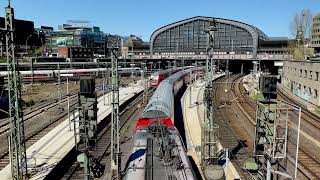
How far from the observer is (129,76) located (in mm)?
123312

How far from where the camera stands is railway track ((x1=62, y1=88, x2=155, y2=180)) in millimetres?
25628

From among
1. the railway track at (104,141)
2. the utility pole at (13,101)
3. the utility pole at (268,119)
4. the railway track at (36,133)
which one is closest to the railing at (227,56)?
the railway track at (104,141)

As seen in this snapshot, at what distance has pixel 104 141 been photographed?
3531 cm

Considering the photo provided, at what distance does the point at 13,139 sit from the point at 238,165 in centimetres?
1703

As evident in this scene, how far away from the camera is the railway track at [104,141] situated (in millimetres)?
25628

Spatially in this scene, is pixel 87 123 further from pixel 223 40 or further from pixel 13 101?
pixel 223 40

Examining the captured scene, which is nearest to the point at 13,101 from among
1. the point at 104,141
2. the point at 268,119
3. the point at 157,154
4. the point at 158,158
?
the point at 157,154

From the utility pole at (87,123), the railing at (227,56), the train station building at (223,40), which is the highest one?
the train station building at (223,40)

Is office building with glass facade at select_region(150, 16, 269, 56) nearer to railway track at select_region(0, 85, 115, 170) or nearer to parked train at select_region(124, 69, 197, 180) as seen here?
railway track at select_region(0, 85, 115, 170)

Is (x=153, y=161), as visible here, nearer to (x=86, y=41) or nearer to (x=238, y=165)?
(x=238, y=165)

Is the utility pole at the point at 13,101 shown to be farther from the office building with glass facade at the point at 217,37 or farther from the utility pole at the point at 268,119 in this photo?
the office building with glass facade at the point at 217,37

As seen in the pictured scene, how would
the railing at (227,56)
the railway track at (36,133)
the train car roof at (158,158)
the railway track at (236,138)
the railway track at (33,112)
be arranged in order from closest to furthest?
1. the train car roof at (158,158)
2. the railway track at (236,138)
3. the railway track at (36,133)
4. the railway track at (33,112)
5. the railing at (227,56)

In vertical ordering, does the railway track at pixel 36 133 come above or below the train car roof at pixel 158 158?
below

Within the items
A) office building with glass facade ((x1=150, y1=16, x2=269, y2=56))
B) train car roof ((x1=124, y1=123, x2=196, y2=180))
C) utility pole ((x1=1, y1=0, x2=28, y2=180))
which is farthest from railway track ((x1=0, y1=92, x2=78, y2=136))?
office building with glass facade ((x1=150, y1=16, x2=269, y2=56))
